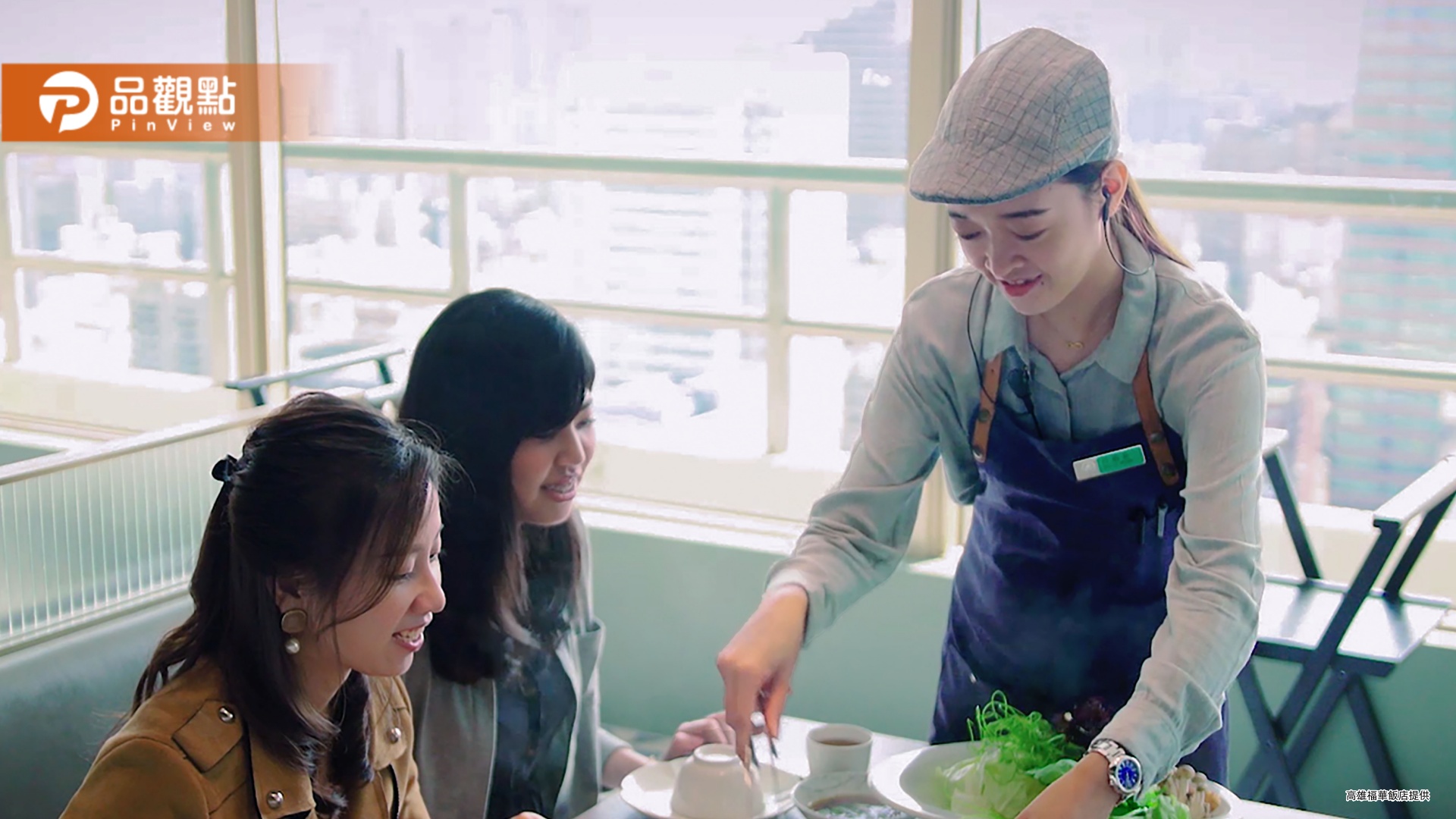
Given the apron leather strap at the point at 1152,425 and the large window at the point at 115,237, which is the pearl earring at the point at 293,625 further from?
the large window at the point at 115,237

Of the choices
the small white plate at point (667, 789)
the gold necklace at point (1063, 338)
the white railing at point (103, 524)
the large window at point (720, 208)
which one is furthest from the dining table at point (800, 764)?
the large window at point (720, 208)

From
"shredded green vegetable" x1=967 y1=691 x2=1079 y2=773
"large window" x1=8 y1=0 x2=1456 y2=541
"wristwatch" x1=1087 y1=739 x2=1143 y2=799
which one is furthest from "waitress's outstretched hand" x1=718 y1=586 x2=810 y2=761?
"large window" x1=8 y1=0 x2=1456 y2=541

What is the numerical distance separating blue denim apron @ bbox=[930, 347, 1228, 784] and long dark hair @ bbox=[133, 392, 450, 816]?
630 mm

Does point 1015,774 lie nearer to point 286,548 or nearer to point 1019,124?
point 1019,124

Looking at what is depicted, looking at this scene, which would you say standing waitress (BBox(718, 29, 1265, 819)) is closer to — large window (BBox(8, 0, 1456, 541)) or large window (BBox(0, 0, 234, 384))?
large window (BBox(8, 0, 1456, 541))

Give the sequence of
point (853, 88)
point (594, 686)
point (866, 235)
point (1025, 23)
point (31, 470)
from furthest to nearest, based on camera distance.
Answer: point (866, 235)
point (853, 88)
point (1025, 23)
point (594, 686)
point (31, 470)

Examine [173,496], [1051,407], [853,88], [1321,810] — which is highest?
[853,88]

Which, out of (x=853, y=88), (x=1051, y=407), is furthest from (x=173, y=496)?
(x=853, y=88)

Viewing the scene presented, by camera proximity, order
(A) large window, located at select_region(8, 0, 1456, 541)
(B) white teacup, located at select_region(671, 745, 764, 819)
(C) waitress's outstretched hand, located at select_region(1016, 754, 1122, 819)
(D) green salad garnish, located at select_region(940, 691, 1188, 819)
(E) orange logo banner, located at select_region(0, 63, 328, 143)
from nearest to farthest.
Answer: (C) waitress's outstretched hand, located at select_region(1016, 754, 1122, 819) < (D) green salad garnish, located at select_region(940, 691, 1188, 819) < (B) white teacup, located at select_region(671, 745, 764, 819) < (A) large window, located at select_region(8, 0, 1456, 541) < (E) orange logo banner, located at select_region(0, 63, 328, 143)

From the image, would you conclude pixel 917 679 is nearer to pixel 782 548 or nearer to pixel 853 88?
pixel 782 548

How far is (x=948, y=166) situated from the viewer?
1.41m

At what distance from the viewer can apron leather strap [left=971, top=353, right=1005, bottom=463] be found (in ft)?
5.34

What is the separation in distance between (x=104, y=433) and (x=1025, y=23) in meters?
2.63

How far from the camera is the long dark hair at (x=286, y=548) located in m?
1.39
